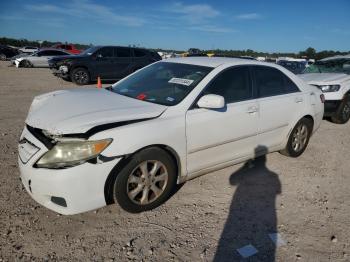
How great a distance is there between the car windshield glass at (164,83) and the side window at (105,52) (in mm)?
10177

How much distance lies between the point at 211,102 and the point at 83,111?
1.34 metres

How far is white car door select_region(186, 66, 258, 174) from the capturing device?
3.59 metres

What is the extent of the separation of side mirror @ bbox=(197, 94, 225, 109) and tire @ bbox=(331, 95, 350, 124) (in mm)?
5441

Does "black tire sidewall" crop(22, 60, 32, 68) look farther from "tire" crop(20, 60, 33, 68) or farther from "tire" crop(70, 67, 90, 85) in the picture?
"tire" crop(70, 67, 90, 85)

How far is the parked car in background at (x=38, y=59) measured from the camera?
2277 cm

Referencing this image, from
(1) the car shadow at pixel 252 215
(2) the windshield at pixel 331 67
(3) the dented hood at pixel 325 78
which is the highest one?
(2) the windshield at pixel 331 67

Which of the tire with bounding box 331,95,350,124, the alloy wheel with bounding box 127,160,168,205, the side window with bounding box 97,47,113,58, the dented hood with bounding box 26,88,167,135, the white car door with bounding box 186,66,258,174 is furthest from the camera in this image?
the side window with bounding box 97,47,113,58

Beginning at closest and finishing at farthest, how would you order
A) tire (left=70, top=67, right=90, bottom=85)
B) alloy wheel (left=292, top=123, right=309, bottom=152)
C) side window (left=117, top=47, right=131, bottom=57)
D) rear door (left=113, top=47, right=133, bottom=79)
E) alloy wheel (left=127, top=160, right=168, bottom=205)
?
1. alloy wheel (left=127, top=160, right=168, bottom=205)
2. alloy wheel (left=292, top=123, right=309, bottom=152)
3. tire (left=70, top=67, right=90, bottom=85)
4. rear door (left=113, top=47, right=133, bottom=79)
5. side window (left=117, top=47, right=131, bottom=57)

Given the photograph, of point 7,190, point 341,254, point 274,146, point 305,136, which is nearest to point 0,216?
point 7,190

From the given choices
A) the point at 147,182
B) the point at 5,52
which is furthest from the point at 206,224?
the point at 5,52

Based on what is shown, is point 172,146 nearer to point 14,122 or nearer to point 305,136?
point 305,136

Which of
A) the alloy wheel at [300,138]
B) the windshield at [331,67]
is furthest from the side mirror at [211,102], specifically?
the windshield at [331,67]

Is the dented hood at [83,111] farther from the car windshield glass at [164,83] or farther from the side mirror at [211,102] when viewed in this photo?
the side mirror at [211,102]

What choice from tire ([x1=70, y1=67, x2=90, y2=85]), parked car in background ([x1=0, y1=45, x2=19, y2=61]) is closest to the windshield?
tire ([x1=70, y1=67, x2=90, y2=85])
